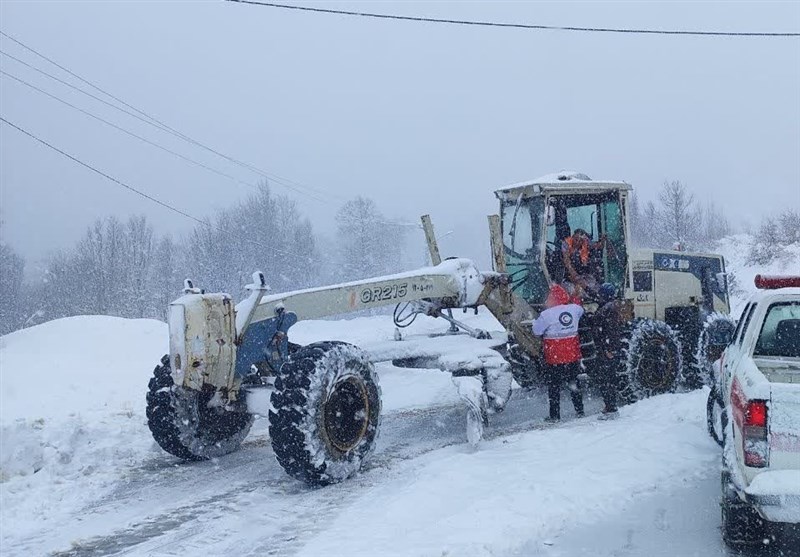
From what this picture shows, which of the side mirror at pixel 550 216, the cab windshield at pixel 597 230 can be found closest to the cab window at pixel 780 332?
the side mirror at pixel 550 216

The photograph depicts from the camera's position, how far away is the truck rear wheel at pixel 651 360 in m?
9.36

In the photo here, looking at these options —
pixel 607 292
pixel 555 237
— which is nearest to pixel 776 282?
pixel 607 292

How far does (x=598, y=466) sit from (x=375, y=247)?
56.6 metres

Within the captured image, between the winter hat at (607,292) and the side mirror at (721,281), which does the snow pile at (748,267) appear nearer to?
the side mirror at (721,281)

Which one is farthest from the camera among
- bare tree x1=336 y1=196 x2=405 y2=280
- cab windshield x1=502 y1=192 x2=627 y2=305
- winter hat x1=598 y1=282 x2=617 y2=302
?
bare tree x1=336 y1=196 x2=405 y2=280

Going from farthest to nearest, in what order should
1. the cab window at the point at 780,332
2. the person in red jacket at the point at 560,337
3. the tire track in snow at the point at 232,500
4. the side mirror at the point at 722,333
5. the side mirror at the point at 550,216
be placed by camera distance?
the side mirror at the point at 550,216 → the person in red jacket at the point at 560,337 → the side mirror at the point at 722,333 → the cab window at the point at 780,332 → the tire track in snow at the point at 232,500

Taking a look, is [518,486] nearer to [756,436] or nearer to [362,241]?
[756,436]

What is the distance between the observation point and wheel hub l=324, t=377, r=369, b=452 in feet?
20.4

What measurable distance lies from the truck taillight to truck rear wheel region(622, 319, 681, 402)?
5243mm

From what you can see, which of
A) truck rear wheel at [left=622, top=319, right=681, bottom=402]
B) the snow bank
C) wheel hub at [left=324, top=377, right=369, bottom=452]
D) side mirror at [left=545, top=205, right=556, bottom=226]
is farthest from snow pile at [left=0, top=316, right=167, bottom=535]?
truck rear wheel at [left=622, top=319, right=681, bottom=402]

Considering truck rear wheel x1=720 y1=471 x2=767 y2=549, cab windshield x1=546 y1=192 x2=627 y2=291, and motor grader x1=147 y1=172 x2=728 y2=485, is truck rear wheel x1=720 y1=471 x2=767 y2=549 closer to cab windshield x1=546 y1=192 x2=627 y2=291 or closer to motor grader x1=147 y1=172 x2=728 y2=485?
motor grader x1=147 y1=172 x2=728 y2=485

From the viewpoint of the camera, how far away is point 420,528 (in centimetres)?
495

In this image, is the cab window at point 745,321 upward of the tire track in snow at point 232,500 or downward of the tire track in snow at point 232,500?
upward

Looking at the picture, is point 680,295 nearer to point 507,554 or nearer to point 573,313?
point 573,313
